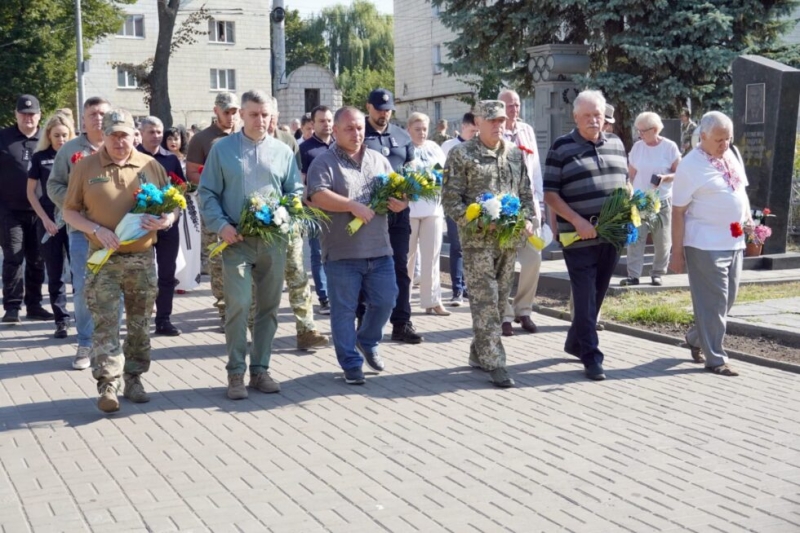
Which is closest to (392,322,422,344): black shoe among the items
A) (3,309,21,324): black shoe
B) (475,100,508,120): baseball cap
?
(475,100,508,120): baseball cap

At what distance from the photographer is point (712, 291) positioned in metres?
8.56

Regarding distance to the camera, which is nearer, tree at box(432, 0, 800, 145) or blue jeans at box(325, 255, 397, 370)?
blue jeans at box(325, 255, 397, 370)

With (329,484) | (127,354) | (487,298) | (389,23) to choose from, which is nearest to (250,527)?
(329,484)

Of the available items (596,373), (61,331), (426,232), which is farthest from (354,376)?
(61,331)

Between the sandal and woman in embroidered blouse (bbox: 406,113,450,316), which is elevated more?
woman in embroidered blouse (bbox: 406,113,450,316)

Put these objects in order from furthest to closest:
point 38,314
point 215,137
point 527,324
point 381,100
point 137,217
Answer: point 38,314 → point 527,324 → point 215,137 → point 381,100 → point 137,217

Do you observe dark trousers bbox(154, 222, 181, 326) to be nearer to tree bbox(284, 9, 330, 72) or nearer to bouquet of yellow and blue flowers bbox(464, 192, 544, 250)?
bouquet of yellow and blue flowers bbox(464, 192, 544, 250)

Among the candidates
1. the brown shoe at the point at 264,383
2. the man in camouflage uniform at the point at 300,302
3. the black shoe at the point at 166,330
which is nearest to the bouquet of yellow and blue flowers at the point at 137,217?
the brown shoe at the point at 264,383

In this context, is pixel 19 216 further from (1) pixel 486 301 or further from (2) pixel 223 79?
(2) pixel 223 79

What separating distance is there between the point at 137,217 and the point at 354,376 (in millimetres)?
2074

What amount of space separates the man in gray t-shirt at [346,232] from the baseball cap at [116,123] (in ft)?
4.70

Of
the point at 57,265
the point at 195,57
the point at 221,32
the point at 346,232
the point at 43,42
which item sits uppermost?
the point at 221,32

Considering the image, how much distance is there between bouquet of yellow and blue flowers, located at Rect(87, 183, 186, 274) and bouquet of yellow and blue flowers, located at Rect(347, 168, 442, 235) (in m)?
1.48

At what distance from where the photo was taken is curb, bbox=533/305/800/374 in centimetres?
888
